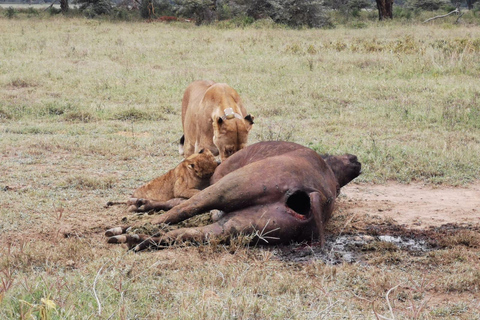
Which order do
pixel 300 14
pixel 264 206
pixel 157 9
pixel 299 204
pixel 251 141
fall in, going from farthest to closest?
pixel 157 9 → pixel 300 14 → pixel 251 141 → pixel 299 204 → pixel 264 206

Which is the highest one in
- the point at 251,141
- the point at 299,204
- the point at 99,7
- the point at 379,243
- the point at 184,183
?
the point at 99,7

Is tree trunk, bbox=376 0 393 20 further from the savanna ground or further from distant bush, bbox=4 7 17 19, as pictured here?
distant bush, bbox=4 7 17 19

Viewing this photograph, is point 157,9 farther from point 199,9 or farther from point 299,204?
point 299,204

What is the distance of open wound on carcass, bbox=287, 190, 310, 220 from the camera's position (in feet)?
15.7

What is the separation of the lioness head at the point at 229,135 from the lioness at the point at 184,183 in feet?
0.59

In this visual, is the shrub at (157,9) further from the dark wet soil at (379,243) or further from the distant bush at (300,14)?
the dark wet soil at (379,243)

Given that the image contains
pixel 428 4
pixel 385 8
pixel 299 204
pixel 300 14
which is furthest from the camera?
pixel 428 4

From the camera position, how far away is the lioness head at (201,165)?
5.92m

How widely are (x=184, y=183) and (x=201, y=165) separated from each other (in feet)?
0.84

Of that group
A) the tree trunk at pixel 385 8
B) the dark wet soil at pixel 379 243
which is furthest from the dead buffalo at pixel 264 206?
the tree trunk at pixel 385 8

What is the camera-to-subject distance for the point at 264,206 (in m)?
4.83

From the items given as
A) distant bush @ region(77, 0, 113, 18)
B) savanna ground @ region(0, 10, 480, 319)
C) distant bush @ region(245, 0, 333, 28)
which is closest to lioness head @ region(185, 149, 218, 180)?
savanna ground @ region(0, 10, 480, 319)

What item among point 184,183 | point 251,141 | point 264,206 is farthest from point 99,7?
point 264,206

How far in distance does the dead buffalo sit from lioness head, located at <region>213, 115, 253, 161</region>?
3.19ft
